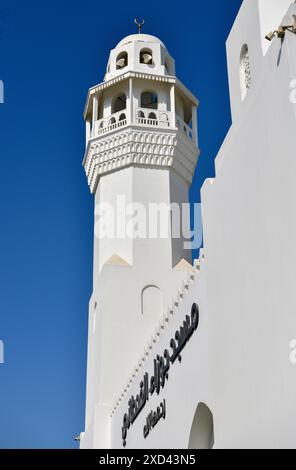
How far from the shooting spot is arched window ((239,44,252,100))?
34.2 ft

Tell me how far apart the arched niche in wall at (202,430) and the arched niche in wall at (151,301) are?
6351 millimetres

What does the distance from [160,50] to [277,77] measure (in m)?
13.8

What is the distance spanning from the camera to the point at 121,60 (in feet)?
72.3

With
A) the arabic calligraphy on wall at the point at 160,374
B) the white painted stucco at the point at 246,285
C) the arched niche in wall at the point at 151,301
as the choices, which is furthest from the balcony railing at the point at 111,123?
the arabic calligraphy on wall at the point at 160,374

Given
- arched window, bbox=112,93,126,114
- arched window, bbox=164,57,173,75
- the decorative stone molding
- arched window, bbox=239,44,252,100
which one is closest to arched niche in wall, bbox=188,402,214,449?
arched window, bbox=239,44,252,100

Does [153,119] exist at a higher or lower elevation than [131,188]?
higher

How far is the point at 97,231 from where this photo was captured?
65.8 ft

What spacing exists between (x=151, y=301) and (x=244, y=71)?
8937 mm

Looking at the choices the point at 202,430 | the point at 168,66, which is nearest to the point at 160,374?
the point at 202,430

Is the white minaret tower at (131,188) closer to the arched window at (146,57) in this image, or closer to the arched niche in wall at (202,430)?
the arched window at (146,57)

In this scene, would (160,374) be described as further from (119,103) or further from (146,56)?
(146,56)

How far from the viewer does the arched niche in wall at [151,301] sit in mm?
18328

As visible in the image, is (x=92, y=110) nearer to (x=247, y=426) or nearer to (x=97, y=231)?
(x=97, y=231)

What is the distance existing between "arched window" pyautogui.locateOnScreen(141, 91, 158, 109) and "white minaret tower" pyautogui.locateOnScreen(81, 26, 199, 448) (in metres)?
0.03
